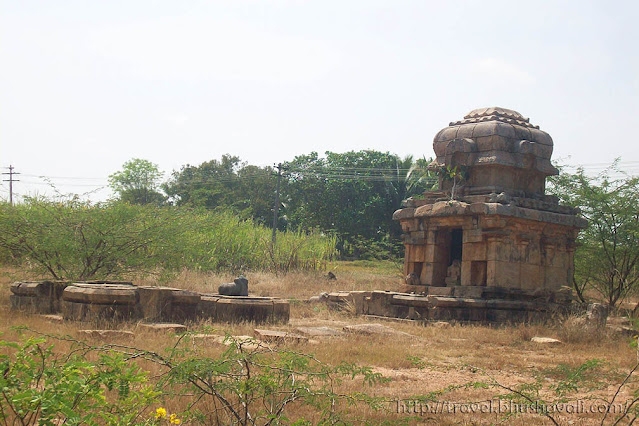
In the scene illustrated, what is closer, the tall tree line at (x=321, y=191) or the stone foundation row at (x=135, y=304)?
the stone foundation row at (x=135, y=304)

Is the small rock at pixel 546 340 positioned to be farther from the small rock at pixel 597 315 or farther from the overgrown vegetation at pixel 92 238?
the overgrown vegetation at pixel 92 238

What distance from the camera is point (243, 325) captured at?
33.3ft

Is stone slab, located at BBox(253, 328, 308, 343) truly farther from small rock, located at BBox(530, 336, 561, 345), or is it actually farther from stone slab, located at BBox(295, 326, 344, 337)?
small rock, located at BBox(530, 336, 561, 345)

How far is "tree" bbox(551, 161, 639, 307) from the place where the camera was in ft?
47.9

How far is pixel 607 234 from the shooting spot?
1508 cm

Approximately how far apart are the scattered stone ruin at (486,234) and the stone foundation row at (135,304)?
11.0 feet

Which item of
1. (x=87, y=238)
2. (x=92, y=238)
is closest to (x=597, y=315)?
(x=92, y=238)

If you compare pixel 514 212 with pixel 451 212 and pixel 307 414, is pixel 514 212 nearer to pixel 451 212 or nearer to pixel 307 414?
pixel 451 212

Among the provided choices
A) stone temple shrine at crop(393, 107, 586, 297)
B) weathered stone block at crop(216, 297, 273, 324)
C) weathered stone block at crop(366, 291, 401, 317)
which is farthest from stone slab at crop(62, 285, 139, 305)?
stone temple shrine at crop(393, 107, 586, 297)

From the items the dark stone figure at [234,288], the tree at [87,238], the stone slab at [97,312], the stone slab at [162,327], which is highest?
the tree at [87,238]

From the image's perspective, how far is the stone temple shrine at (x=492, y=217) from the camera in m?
13.0

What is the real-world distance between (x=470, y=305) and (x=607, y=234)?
4.71 meters

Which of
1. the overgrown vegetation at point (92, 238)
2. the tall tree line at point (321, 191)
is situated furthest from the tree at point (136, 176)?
the overgrown vegetation at point (92, 238)

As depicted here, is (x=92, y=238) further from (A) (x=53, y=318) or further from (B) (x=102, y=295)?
(B) (x=102, y=295)
